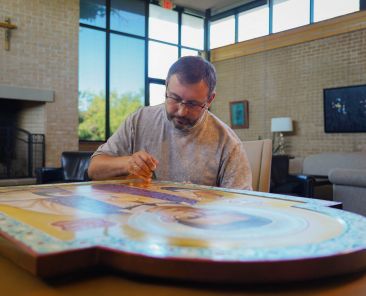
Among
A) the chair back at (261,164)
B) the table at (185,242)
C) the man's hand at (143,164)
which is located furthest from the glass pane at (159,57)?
the table at (185,242)

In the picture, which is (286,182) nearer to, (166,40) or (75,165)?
(75,165)

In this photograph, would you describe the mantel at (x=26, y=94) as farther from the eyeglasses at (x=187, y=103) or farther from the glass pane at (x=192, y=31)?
the eyeglasses at (x=187, y=103)

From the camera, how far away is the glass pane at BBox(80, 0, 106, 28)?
25.7ft

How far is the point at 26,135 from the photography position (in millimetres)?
6461

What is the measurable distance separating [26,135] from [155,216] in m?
6.26

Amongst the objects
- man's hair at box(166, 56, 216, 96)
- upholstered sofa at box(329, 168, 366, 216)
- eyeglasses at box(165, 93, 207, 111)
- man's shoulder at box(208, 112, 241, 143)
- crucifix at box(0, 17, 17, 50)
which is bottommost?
upholstered sofa at box(329, 168, 366, 216)

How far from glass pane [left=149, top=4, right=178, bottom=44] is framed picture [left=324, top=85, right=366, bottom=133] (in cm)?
391

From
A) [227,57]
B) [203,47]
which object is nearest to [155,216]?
[227,57]

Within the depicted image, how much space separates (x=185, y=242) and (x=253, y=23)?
894 centimetres

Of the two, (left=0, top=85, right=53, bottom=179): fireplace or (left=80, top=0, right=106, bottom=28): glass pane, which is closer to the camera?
(left=0, top=85, right=53, bottom=179): fireplace

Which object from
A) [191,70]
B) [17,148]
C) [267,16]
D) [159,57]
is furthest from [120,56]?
[191,70]

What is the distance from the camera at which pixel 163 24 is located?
9250 millimetres

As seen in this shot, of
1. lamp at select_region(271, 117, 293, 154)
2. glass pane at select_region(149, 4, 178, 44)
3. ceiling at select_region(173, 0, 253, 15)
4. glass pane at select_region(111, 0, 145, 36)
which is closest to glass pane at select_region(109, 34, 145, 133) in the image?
glass pane at select_region(111, 0, 145, 36)

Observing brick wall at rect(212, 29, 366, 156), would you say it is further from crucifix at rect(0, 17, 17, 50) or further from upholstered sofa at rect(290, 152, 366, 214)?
crucifix at rect(0, 17, 17, 50)
